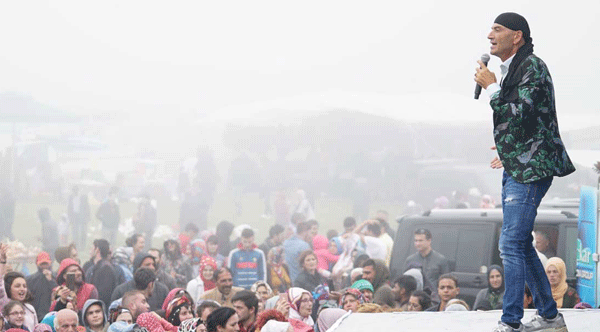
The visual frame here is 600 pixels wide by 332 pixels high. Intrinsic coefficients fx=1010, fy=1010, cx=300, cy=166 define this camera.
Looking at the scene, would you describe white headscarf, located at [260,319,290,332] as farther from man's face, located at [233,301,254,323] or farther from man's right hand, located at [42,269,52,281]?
man's right hand, located at [42,269,52,281]

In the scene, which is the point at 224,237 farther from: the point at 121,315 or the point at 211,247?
the point at 121,315

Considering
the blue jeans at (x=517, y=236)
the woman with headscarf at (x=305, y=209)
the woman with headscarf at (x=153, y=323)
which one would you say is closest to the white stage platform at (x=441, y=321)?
the blue jeans at (x=517, y=236)

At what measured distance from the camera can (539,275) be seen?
14.5 feet

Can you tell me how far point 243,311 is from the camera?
23.4 ft

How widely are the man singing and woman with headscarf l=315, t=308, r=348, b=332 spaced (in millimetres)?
2619

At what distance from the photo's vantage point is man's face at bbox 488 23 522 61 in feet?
14.2

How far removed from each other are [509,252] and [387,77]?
19.4 m

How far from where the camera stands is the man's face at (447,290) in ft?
25.9

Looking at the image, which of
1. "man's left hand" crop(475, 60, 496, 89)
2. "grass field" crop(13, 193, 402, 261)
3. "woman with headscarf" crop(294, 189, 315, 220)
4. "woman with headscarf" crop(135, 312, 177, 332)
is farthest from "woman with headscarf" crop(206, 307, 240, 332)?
"grass field" crop(13, 193, 402, 261)

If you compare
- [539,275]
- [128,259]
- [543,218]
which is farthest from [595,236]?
[128,259]

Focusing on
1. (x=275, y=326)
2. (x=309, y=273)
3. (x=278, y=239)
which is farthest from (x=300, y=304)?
(x=278, y=239)

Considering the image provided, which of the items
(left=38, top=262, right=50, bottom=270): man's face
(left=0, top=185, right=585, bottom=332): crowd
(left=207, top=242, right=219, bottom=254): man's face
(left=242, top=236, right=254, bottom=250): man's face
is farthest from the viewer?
(left=207, top=242, right=219, bottom=254): man's face

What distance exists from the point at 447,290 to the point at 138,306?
2.39 metres

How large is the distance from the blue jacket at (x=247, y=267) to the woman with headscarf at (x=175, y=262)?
0.73 metres
